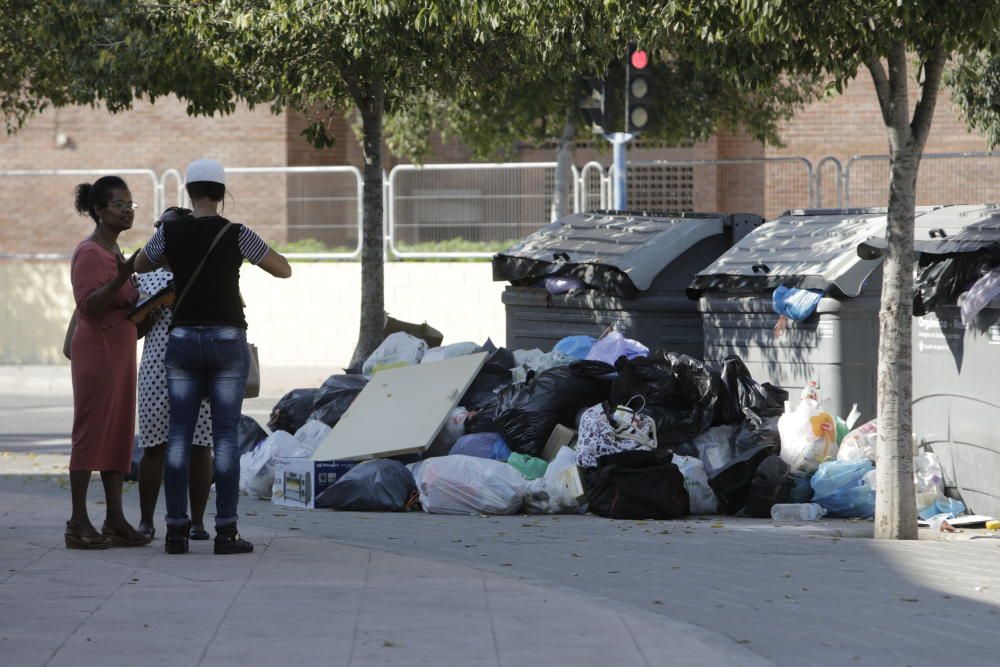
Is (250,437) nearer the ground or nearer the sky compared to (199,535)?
nearer the sky

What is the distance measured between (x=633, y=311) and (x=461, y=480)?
2.62m

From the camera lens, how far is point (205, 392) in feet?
22.0

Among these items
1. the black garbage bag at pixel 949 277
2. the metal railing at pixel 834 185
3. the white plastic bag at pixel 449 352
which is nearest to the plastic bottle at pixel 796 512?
the black garbage bag at pixel 949 277

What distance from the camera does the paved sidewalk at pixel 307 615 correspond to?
4.90 meters

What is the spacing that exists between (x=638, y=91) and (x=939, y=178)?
4.95 meters

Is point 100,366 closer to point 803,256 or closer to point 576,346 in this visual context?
point 576,346

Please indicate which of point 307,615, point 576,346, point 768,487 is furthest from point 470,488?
point 307,615

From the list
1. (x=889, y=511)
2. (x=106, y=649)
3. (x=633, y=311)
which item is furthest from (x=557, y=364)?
(x=106, y=649)

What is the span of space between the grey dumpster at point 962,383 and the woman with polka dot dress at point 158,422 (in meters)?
3.43

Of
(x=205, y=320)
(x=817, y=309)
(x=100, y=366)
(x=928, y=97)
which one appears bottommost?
(x=100, y=366)

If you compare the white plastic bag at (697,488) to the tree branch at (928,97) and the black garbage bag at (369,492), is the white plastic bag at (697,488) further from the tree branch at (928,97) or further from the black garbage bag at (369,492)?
the tree branch at (928,97)

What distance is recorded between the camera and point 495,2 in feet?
29.1

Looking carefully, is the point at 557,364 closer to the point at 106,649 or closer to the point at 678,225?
the point at 678,225

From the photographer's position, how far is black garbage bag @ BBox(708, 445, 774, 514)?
8.38 m
